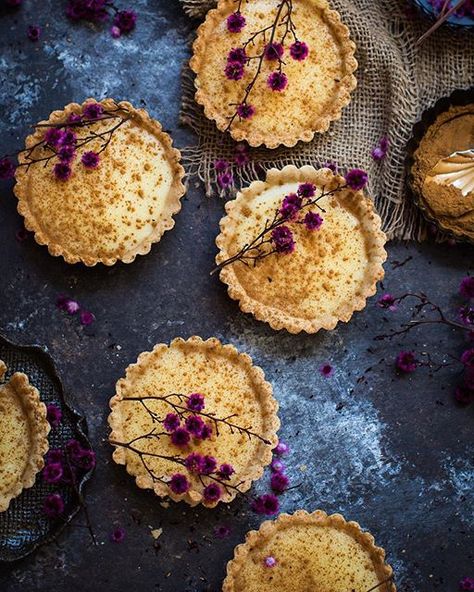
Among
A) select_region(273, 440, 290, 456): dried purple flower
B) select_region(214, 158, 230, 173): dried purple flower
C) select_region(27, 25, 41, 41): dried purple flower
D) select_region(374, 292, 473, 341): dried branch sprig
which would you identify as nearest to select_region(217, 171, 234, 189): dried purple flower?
select_region(214, 158, 230, 173): dried purple flower

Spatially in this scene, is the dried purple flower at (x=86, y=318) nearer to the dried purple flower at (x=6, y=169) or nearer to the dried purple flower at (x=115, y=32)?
the dried purple flower at (x=6, y=169)

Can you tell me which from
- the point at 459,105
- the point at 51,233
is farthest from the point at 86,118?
the point at 459,105

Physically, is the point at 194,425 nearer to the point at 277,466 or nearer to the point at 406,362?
the point at 277,466

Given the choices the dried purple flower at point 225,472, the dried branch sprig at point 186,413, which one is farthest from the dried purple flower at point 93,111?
the dried purple flower at point 225,472

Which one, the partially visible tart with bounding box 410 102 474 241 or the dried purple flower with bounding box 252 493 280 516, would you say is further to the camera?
the partially visible tart with bounding box 410 102 474 241

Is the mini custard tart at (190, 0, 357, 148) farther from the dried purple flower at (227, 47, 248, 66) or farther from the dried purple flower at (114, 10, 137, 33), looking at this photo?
the dried purple flower at (114, 10, 137, 33)
